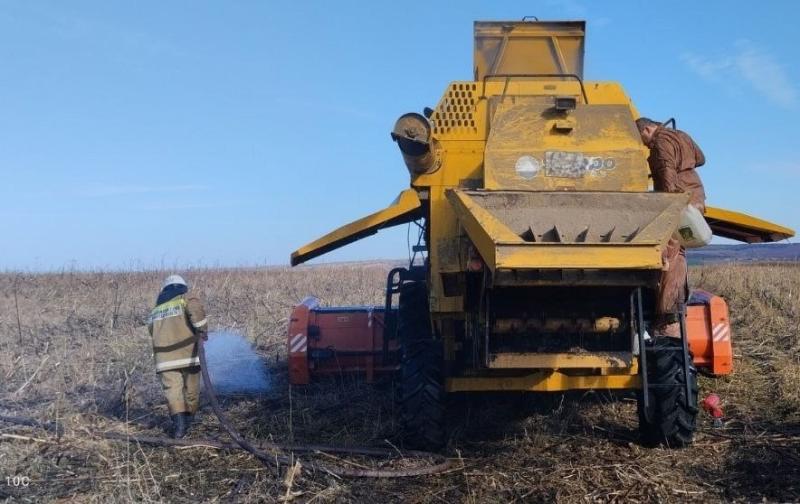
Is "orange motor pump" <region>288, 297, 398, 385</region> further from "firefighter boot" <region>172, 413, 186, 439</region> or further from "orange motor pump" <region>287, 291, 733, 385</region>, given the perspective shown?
"firefighter boot" <region>172, 413, 186, 439</region>

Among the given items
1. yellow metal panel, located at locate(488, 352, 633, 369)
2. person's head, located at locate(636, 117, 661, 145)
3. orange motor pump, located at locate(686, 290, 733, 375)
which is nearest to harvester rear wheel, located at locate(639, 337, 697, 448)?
yellow metal panel, located at locate(488, 352, 633, 369)

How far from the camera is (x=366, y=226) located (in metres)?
6.09

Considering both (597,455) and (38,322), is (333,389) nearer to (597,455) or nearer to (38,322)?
(597,455)

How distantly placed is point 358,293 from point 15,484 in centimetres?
1283

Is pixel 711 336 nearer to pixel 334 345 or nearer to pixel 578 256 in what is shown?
pixel 334 345

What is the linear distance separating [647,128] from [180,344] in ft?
15.1

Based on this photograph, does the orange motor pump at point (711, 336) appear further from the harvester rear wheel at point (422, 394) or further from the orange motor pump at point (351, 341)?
the harvester rear wheel at point (422, 394)

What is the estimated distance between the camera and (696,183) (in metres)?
5.55

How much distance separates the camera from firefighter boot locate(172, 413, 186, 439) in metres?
6.93

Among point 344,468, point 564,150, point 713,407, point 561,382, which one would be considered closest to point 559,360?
point 561,382

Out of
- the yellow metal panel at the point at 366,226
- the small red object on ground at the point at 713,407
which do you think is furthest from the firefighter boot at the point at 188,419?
the small red object on ground at the point at 713,407

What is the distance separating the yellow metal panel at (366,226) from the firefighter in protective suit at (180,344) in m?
1.47

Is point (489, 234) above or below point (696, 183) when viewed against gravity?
below

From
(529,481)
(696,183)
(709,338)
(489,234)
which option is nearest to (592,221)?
(489,234)
